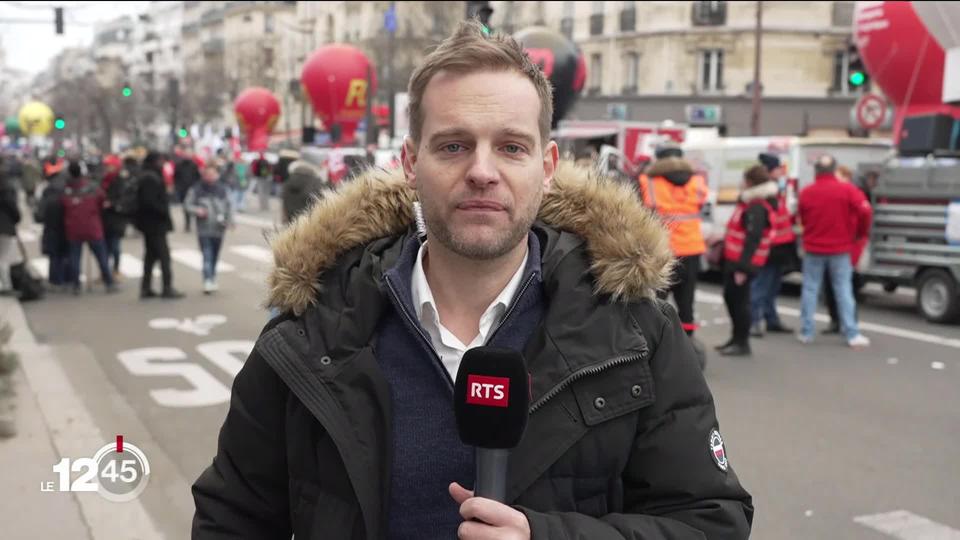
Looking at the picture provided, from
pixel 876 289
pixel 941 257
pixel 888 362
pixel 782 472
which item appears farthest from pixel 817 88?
pixel 782 472

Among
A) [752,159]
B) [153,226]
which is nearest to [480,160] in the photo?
[153,226]

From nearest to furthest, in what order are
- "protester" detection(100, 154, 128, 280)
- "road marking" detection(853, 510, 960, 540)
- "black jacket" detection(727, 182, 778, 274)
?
"road marking" detection(853, 510, 960, 540) → "black jacket" detection(727, 182, 778, 274) → "protester" detection(100, 154, 128, 280)

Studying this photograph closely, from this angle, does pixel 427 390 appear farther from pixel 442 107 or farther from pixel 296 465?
pixel 442 107

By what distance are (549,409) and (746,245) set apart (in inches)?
294

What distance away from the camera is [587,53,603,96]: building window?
44903mm

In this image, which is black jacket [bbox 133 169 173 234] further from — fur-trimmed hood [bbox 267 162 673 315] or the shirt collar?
the shirt collar

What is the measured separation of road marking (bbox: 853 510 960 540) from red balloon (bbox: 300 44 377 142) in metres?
25.7

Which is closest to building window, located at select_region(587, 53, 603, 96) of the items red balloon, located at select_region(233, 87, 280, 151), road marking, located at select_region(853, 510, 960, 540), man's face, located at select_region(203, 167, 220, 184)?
red balloon, located at select_region(233, 87, 280, 151)

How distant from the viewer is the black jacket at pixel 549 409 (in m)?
1.76

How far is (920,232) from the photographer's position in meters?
11.2

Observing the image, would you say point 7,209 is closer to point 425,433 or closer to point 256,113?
point 425,433

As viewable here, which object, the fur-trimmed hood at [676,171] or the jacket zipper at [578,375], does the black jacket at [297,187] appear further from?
the jacket zipper at [578,375]

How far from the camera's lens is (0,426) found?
5.74 m

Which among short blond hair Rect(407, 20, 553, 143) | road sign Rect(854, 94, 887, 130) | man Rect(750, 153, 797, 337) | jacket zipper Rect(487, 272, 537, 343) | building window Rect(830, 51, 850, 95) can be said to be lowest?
man Rect(750, 153, 797, 337)
